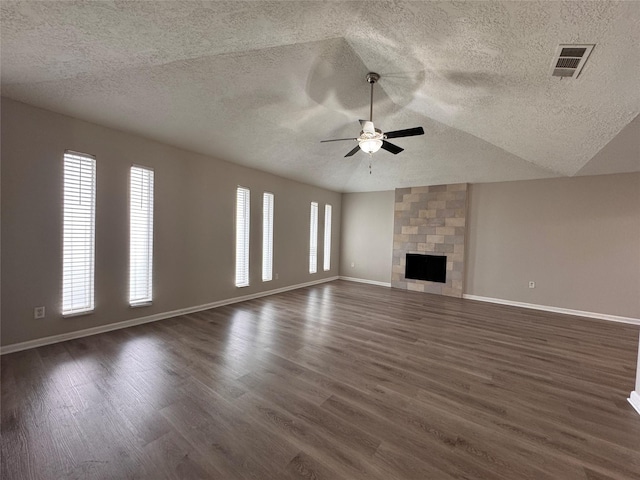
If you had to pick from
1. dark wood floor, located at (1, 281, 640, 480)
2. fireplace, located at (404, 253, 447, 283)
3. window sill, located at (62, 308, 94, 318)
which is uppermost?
fireplace, located at (404, 253, 447, 283)

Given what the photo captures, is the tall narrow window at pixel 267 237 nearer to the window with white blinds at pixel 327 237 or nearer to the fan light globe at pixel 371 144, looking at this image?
the window with white blinds at pixel 327 237

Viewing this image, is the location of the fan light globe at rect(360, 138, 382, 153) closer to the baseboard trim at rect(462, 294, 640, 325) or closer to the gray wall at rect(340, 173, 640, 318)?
the gray wall at rect(340, 173, 640, 318)

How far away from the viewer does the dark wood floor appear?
1.58m

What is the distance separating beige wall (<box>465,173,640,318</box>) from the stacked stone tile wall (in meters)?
0.24

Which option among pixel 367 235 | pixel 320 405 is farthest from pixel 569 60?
pixel 367 235

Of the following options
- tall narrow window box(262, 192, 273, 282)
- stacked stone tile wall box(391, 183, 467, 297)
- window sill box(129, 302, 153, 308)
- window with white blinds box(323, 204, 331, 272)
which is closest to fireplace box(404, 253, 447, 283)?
stacked stone tile wall box(391, 183, 467, 297)

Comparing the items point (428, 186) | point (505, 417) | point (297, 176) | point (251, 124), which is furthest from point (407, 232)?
point (505, 417)

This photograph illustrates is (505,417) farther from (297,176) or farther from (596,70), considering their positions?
(297,176)

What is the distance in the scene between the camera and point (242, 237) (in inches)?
209

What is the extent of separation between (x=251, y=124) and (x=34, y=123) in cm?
245

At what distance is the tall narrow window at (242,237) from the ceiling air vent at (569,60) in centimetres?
471

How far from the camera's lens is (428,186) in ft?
21.6

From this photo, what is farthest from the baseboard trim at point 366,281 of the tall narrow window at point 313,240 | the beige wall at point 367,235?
the tall narrow window at point 313,240

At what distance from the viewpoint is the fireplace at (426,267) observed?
6.40m
